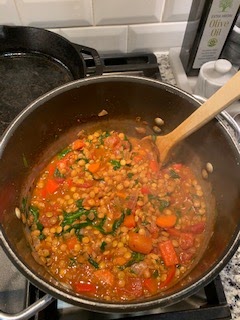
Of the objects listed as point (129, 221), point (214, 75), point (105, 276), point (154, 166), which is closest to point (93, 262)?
point (105, 276)

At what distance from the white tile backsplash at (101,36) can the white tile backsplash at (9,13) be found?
0.59ft

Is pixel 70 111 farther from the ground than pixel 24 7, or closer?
closer

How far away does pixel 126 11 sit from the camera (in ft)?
4.46

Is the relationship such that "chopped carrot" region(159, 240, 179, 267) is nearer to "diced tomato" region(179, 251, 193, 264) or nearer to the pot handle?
"diced tomato" region(179, 251, 193, 264)

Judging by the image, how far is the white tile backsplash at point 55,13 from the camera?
1.31 meters

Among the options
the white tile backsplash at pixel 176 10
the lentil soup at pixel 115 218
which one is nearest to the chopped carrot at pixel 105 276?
the lentil soup at pixel 115 218

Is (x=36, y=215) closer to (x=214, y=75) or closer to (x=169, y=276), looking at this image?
(x=169, y=276)

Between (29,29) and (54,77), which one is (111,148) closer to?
(54,77)

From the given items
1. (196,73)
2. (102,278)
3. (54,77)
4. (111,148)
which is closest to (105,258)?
(102,278)

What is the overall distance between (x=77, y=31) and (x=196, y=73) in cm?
52

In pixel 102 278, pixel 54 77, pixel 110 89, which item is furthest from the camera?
pixel 54 77

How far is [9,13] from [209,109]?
874 millimetres

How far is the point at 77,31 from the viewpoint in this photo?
4.66 ft

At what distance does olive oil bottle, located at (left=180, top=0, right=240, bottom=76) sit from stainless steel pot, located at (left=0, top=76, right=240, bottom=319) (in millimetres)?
353
